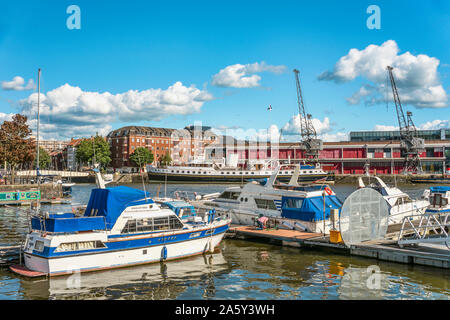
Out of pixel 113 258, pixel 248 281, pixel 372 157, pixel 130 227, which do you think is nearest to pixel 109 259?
pixel 113 258

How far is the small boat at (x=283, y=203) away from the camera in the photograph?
24125 mm

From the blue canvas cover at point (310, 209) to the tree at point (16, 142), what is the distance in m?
51.8

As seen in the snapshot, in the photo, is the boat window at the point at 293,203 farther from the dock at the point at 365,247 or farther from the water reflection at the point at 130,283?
the water reflection at the point at 130,283

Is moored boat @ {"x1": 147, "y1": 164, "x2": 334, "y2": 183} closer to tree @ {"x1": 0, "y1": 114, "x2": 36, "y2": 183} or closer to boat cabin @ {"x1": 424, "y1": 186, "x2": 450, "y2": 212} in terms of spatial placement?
tree @ {"x1": 0, "y1": 114, "x2": 36, "y2": 183}

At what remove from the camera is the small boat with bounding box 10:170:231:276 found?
16.7 meters

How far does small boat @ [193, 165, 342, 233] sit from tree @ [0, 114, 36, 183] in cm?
4408

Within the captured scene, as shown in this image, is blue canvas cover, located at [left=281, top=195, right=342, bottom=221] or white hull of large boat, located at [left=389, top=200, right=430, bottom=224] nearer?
blue canvas cover, located at [left=281, top=195, right=342, bottom=221]

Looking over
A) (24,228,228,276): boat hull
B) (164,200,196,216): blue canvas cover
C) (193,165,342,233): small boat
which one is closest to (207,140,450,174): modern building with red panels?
(193,165,342,233): small boat

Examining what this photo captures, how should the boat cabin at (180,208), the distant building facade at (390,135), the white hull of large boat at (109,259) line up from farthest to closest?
the distant building facade at (390,135) → the boat cabin at (180,208) → the white hull of large boat at (109,259)

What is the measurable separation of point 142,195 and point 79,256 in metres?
4.22

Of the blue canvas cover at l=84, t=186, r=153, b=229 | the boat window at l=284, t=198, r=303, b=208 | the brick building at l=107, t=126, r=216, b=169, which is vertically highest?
the brick building at l=107, t=126, r=216, b=169

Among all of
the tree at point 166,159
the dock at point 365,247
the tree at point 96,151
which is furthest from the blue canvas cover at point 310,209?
the tree at point 166,159
